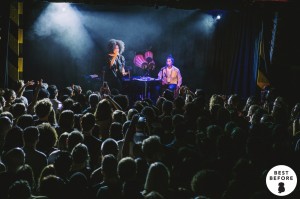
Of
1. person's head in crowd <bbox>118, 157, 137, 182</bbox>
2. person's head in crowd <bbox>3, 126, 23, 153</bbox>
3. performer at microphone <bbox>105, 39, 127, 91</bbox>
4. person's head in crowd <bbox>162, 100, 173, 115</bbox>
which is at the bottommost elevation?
person's head in crowd <bbox>118, 157, 137, 182</bbox>

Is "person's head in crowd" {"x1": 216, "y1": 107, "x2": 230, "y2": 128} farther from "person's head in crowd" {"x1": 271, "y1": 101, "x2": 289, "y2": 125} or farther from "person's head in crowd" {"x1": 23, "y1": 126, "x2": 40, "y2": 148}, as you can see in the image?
"person's head in crowd" {"x1": 23, "y1": 126, "x2": 40, "y2": 148}

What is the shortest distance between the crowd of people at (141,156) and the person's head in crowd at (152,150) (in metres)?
0.01

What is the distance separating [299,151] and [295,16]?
7.11 meters

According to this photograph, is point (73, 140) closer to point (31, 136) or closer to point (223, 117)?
point (31, 136)

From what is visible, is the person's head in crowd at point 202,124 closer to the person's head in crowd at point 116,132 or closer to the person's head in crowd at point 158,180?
the person's head in crowd at point 116,132

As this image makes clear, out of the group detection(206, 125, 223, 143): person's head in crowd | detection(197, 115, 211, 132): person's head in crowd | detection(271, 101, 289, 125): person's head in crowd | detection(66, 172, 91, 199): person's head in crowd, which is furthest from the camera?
detection(271, 101, 289, 125): person's head in crowd

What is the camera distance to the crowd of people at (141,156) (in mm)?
3543

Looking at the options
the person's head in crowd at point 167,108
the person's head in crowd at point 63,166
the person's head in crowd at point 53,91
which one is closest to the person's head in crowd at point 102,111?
the person's head in crowd at point 167,108

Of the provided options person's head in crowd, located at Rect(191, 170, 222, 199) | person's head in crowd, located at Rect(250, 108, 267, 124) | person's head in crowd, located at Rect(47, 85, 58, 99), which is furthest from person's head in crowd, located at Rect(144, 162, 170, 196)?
person's head in crowd, located at Rect(47, 85, 58, 99)

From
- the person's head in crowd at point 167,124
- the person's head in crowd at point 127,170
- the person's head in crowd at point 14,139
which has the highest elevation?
the person's head in crowd at point 167,124

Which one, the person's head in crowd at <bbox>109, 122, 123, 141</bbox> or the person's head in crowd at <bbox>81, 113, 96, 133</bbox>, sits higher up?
the person's head in crowd at <bbox>81, 113, 96, 133</bbox>

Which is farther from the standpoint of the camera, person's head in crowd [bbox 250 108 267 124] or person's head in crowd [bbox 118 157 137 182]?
person's head in crowd [bbox 250 108 267 124]

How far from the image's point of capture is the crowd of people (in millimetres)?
3543

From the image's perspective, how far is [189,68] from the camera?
49.8 ft
